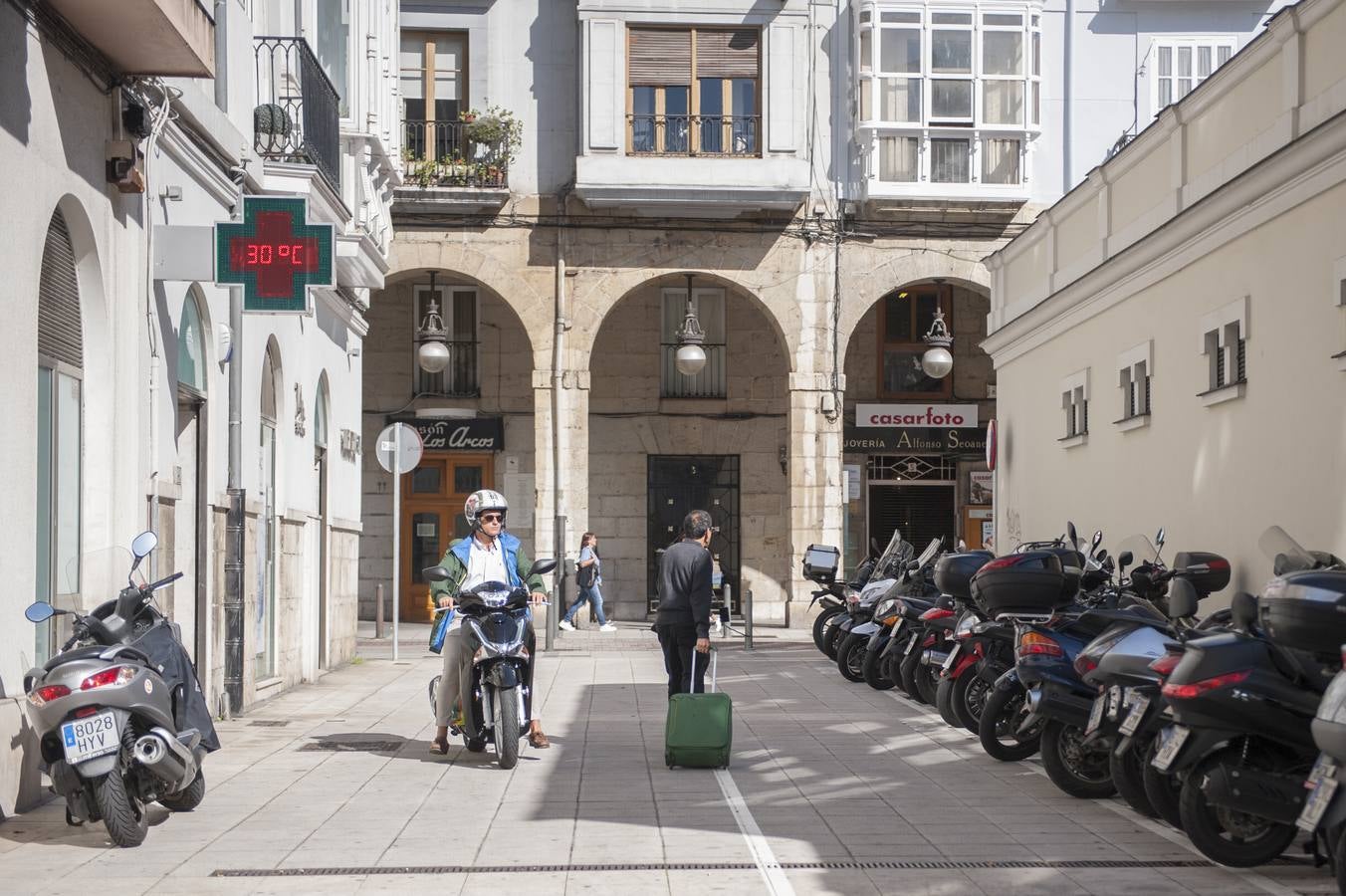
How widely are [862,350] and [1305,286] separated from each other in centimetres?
2237

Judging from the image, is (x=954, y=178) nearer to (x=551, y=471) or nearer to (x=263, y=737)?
(x=551, y=471)

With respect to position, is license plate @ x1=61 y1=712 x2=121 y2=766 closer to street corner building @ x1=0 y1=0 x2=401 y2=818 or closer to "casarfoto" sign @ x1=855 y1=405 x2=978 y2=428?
street corner building @ x1=0 y1=0 x2=401 y2=818

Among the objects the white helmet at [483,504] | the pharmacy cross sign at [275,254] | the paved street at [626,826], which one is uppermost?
the pharmacy cross sign at [275,254]

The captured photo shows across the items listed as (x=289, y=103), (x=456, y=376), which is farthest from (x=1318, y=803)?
Answer: (x=456, y=376)

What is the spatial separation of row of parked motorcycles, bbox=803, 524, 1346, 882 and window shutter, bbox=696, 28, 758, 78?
17.6 metres

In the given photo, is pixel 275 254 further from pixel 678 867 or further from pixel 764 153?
pixel 764 153

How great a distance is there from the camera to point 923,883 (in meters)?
7.74

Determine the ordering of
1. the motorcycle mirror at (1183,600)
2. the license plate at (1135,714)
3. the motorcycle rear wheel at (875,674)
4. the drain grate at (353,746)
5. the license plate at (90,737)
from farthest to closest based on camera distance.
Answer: the motorcycle rear wheel at (875,674)
the drain grate at (353,746)
the motorcycle mirror at (1183,600)
the license plate at (1135,714)
the license plate at (90,737)

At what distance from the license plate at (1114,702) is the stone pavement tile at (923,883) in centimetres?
172

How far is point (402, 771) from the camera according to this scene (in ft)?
39.1

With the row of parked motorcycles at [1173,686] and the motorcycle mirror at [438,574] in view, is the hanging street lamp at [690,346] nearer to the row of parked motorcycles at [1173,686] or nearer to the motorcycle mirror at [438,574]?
the row of parked motorcycles at [1173,686]

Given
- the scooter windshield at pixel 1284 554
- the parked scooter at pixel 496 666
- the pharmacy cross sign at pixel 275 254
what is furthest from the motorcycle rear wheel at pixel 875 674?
the scooter windshield at pixel 1284 554

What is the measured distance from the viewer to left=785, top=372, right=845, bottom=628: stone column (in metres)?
31.6

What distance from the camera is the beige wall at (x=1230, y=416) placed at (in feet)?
42.7
